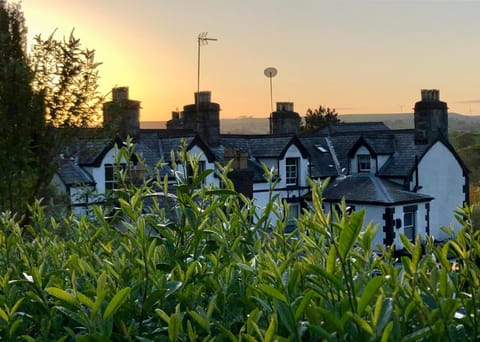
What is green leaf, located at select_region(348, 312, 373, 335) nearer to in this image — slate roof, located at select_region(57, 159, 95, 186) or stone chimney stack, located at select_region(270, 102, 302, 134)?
slate roof, located at select_region(57, 159, 95, 186)

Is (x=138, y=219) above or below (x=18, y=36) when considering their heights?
below

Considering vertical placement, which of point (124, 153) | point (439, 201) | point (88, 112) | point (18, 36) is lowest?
point (439, 201)

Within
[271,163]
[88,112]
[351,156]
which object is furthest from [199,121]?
[88,112]

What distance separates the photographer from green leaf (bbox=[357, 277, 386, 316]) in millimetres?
1528

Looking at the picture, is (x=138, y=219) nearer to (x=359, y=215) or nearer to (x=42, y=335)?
(x=42, y=335)

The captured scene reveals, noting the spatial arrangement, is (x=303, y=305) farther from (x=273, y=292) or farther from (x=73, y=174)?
(x=73, y=174)

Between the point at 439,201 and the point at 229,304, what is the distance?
89.2 ft

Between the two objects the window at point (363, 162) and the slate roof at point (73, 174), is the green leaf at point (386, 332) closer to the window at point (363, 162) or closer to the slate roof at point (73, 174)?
the slate roof at point (73, 174)

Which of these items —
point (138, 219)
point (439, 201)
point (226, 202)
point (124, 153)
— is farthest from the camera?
point (439, 201)

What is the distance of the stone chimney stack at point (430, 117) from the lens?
1025 inches

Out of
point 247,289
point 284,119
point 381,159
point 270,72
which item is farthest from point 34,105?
point 270,72

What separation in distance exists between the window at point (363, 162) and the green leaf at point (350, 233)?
26.5 metres

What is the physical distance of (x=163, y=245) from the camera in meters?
2.32

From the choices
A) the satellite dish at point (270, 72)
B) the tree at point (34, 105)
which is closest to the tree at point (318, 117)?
the satellite dish at point (270, 72)
